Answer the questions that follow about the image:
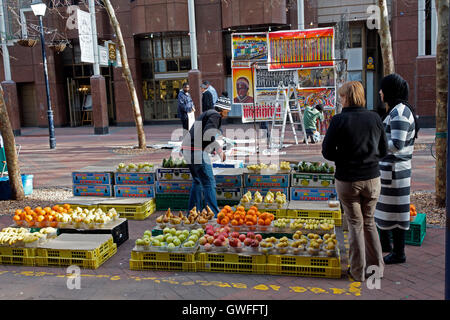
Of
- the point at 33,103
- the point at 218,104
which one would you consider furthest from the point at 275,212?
the point at 33,103

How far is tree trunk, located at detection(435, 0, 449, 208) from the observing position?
685cm

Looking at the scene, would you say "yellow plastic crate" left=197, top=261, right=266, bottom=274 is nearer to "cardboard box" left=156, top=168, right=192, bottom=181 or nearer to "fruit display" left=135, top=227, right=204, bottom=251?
"fruit display" left=135, top=227, right=204, bottom=251

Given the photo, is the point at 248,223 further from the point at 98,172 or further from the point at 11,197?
the point at 11,197

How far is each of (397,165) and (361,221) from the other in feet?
3.18

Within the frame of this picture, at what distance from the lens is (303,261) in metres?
4.88

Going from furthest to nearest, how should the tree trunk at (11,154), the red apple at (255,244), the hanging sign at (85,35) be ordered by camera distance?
the hanging sign at (85,35)
the tree trunk at (11,154)
the red apple at (255,244)

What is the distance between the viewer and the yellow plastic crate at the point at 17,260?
5.46 meters

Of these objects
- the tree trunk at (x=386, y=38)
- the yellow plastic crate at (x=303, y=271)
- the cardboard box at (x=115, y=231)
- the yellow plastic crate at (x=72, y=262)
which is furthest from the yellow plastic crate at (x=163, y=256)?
the tree trunk at (x=386, y=38)

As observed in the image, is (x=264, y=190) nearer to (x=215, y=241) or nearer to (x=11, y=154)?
(x=215, y=241)

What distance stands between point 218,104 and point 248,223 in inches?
76.0

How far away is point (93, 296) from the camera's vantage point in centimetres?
454

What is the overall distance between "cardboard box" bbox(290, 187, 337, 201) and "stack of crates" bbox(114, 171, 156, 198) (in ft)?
8.28

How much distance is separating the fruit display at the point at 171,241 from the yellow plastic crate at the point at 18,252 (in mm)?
1373

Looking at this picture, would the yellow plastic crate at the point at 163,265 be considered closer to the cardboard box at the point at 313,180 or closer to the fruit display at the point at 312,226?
the fruit display at the point at 312,226
